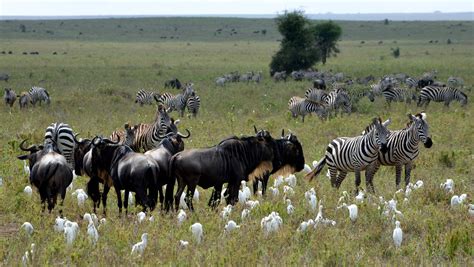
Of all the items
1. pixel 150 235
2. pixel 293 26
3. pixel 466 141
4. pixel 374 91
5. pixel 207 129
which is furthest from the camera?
pixel 293 26

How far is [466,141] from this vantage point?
1762 centimetres

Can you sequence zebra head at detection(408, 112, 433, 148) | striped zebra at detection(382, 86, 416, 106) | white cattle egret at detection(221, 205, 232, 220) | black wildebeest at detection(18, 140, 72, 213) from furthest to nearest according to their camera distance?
1. striped zebra at detection(382, 86, 416, 106)
2. zebra head at detection(408, 112, 433, 148)
3. black wildebeest at detection(18, 140, 72, 213)
4. white cattle egret at detection(221, 205, 232, 220)

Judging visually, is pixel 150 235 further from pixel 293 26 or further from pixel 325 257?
pixel 293 26

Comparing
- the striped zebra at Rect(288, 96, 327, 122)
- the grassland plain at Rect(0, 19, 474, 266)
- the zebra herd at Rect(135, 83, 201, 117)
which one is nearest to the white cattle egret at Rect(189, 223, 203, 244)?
the grassland plain at Rect(0, 19, 474, 266)

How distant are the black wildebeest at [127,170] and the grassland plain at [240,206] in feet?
1.31

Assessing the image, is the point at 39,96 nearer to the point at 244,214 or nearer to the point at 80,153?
the point at 80,153

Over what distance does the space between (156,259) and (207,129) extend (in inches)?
500

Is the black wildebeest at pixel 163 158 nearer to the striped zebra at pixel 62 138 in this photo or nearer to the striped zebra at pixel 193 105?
the striped zebra at pixel 62 138

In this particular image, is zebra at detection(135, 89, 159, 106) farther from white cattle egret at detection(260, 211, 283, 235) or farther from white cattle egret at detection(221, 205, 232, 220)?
white cattle egret at detection(260, 211, 283, 235)

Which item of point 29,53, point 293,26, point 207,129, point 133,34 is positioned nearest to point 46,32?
point 133,34

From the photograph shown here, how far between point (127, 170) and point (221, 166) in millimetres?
1321

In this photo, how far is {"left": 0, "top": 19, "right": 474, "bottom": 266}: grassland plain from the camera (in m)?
7.83

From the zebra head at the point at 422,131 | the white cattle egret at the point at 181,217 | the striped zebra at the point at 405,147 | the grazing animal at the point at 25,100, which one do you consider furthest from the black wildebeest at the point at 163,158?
the grazing animal at the point at 25,100

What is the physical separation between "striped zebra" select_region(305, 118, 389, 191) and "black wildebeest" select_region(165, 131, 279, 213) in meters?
1.66
